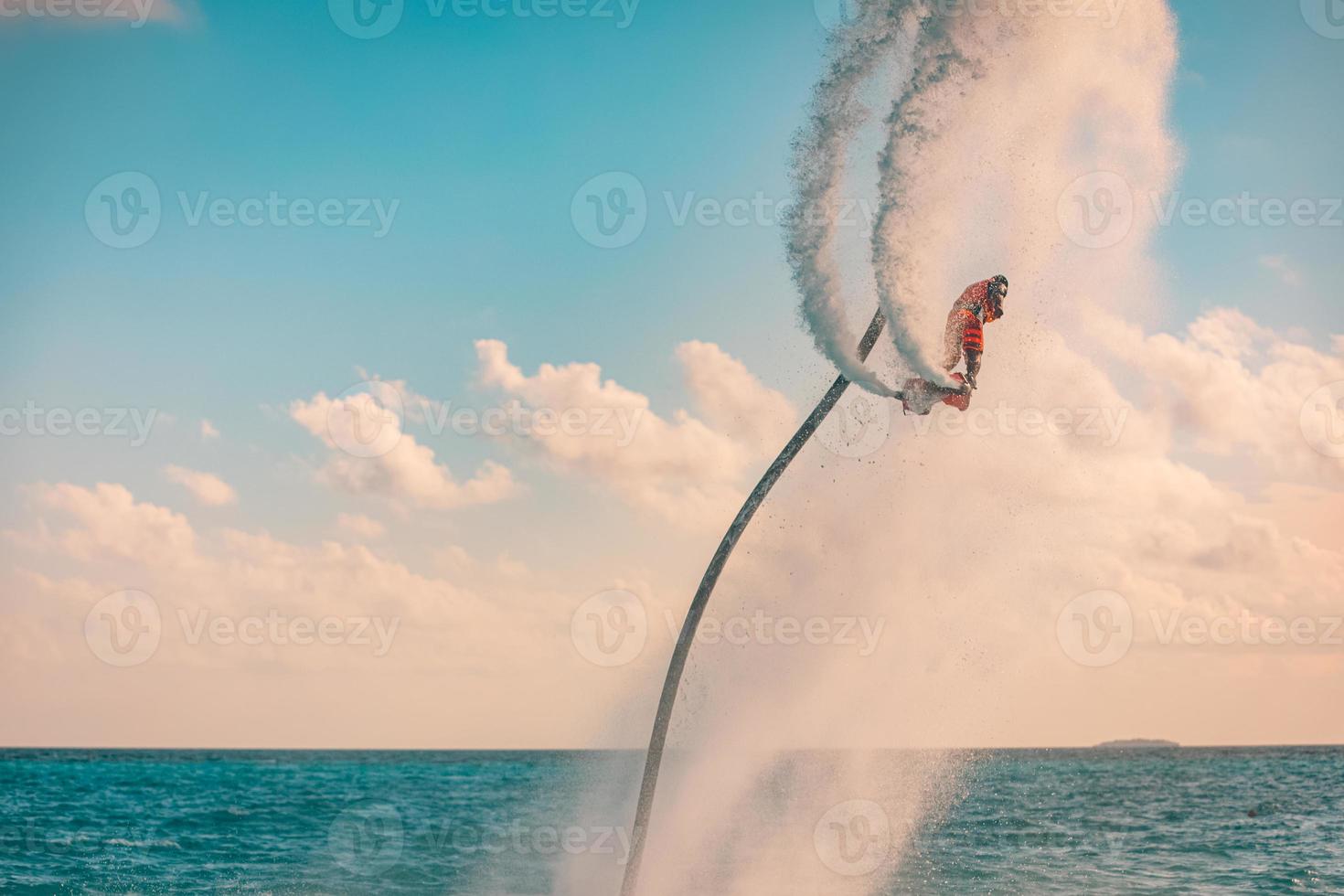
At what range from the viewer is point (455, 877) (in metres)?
28.4

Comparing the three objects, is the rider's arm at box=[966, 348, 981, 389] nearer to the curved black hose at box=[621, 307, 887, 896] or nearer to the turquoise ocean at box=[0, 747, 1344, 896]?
the curved black hose at box=[621, 307, 887, 896]

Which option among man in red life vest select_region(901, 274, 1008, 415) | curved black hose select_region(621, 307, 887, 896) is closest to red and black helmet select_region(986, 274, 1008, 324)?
man in red life vest select_region(901, 274, 1008, 415)

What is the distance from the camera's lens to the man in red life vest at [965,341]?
14172mm

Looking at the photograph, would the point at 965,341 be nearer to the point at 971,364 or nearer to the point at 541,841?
the point at 971,364

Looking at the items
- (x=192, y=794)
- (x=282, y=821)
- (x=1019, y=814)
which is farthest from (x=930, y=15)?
(x=192, y=794)

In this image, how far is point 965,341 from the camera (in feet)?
46.5

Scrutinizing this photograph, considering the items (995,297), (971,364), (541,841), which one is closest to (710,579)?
(971,364)

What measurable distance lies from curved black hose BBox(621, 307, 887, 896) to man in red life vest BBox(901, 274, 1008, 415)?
94 centimetres

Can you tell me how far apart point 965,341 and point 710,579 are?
481cm

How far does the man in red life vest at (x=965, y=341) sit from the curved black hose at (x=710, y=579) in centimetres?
94

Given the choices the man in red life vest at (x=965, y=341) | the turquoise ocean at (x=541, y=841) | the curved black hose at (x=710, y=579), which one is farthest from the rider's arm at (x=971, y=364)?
the turquoise ocean at (x=541, y=841)

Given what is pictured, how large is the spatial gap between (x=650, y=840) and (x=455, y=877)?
9.70 meters

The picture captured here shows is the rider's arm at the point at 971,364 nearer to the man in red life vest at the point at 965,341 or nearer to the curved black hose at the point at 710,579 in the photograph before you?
the man in red life vest at the point at 965,341

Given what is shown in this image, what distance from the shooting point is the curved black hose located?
1512 cm
